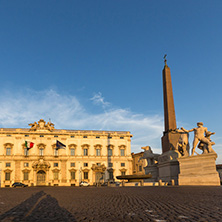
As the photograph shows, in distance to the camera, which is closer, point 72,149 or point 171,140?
point 171,140

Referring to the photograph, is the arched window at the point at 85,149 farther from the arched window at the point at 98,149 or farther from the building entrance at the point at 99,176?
the building entrance at the point at 99,176

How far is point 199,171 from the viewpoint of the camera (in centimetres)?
1739

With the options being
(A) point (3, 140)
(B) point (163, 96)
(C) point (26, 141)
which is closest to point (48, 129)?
(C) point (26, 141)

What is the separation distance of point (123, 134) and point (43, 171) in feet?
57.9

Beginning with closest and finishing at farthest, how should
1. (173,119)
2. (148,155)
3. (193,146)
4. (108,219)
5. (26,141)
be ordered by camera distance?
(108,219) < (193,146) < (173,119) < (148,155) < (26,141)

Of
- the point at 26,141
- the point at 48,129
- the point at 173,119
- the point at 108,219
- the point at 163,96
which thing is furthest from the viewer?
the point at 48,129

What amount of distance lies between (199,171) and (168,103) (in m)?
6.81

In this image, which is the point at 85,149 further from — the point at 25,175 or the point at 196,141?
the point at 196,141

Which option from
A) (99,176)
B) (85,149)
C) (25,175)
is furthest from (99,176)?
(25,175)

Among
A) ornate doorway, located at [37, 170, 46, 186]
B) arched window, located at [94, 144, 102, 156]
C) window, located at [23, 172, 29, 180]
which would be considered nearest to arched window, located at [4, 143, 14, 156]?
window, located at [23, 172, 29, 180]

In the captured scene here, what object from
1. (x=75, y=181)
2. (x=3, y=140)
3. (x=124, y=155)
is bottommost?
(x=75, y=181)

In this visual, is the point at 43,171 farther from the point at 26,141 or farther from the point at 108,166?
the point at 108,166

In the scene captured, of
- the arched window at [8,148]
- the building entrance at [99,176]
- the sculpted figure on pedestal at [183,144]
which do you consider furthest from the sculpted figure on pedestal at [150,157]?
the arched window at [8,148]

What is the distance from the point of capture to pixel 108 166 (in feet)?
175
